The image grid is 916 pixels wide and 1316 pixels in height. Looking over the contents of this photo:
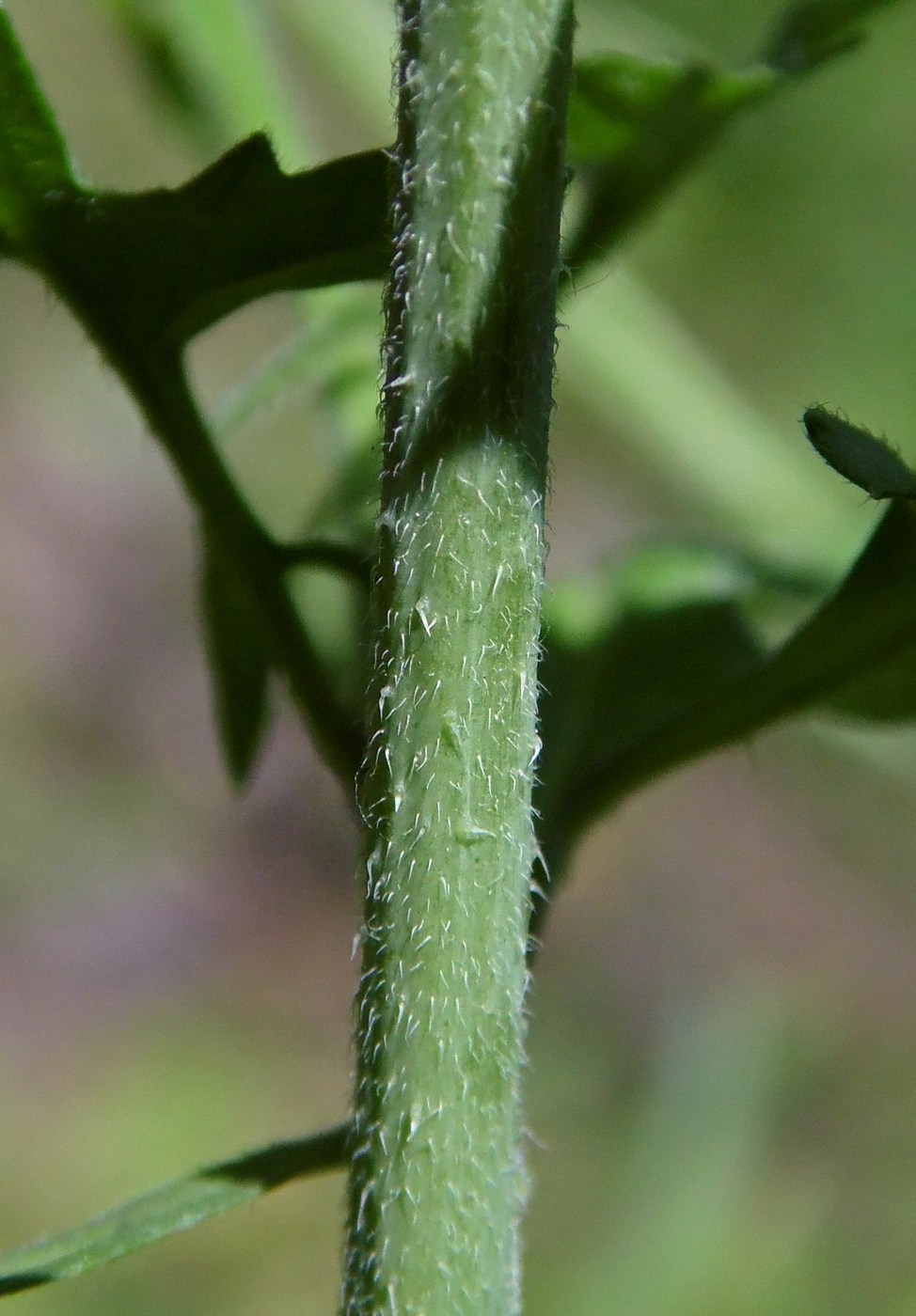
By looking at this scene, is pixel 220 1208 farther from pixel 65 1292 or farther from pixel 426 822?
pixel 65 1292

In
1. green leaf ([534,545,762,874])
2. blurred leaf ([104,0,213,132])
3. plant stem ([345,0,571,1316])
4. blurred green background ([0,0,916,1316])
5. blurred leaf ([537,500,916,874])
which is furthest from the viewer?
blurred green background ([0,0,916,1316])

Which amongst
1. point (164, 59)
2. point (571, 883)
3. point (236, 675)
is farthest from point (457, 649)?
point (571, 883)

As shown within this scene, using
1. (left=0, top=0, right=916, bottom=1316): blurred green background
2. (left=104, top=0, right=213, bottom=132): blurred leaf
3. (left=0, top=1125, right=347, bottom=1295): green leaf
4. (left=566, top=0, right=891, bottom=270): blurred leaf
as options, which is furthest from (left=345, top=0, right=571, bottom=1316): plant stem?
(left=0, top=0, right=916, bottom=1316): blurred green background

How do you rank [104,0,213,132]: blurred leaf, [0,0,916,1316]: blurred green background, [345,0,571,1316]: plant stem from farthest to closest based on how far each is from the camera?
[0,0,916,1316]: blurred green background → [104,0,213,132]: blurred leaf → [345,0,571,1316]: plant stem

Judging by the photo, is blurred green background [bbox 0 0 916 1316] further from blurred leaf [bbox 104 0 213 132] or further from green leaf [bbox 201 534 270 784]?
green leaf [bbox 201 534 270 784]

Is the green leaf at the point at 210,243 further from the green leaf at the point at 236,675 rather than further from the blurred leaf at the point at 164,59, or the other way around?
the blurred leaf at the point at 164,59

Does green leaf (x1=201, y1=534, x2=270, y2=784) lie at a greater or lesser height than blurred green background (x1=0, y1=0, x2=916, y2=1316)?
greater

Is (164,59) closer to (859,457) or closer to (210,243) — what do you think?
(210,243)

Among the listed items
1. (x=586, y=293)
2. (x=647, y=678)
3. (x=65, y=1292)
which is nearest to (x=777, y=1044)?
(x=65, y=1292)
